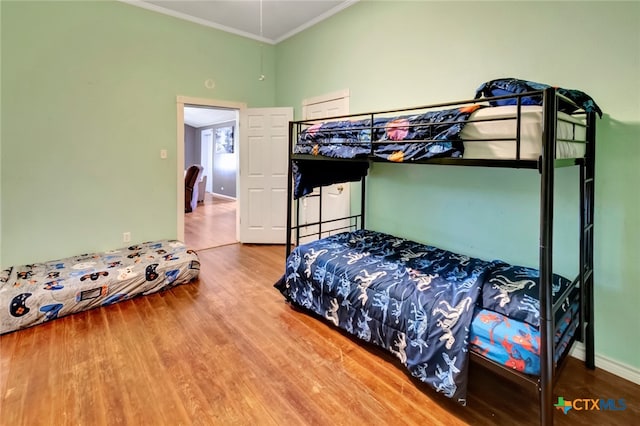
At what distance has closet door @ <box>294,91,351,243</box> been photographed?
13.1ft

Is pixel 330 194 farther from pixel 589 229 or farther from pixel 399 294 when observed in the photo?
pixel 589 229

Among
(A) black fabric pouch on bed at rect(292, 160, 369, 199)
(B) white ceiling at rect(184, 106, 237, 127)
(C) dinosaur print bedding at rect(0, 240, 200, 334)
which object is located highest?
(B) white ceiling at rect(184, 106, 237, 127)

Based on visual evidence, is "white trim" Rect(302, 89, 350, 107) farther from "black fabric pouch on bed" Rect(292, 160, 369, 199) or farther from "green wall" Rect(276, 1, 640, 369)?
"black fabric pouch on bed" Rect(292, 160, 369, 199)

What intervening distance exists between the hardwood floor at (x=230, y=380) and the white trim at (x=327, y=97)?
2.49m

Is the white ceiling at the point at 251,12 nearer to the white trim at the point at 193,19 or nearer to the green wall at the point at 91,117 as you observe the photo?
the white trim at the point at 193,19

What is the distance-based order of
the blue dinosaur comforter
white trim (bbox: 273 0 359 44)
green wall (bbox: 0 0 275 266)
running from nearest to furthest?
the blue dinosaur comforter
green wall (bbox: 0 0 275 266)
white trim (bbox: 273 0 359 44)

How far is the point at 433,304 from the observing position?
1929 mm

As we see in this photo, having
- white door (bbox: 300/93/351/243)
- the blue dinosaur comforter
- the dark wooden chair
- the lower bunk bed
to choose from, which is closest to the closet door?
white door (bbox: 300/93/351/243)

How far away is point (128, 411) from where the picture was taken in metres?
1.74

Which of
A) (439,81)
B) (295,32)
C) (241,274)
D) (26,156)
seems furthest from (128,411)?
(295,32)

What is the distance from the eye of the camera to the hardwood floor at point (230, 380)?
1736 mm

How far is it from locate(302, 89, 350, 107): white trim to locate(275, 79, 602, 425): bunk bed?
136 centimetres

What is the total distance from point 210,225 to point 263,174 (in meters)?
1.98

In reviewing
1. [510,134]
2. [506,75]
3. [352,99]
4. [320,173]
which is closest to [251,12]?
[352,99]
